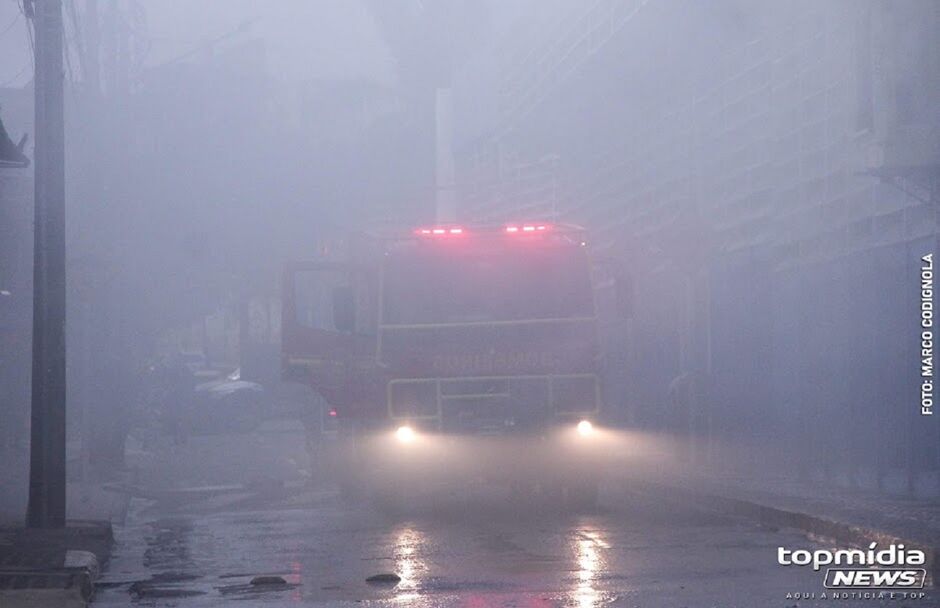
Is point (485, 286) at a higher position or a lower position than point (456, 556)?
higher

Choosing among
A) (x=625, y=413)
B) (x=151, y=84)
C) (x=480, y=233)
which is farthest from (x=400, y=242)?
(x=151, y=84)

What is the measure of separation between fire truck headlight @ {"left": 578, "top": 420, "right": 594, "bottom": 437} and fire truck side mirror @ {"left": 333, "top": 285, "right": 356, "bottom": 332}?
239 cm

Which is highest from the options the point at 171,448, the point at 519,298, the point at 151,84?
the point at 151,84

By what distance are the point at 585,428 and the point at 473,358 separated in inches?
47.7

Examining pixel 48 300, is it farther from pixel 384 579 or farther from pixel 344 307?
pixel 384 579

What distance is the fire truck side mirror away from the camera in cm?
1427

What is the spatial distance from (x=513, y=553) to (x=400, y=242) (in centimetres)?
437

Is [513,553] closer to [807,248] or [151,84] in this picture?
[807,248]

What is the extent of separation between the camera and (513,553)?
427 inches

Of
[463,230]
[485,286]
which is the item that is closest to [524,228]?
[463,230]

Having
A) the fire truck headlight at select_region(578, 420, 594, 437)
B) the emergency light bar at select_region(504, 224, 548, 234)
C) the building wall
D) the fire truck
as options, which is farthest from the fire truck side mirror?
the building wall

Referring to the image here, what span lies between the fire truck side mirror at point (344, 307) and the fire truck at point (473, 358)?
12 mm

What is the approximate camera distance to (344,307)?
14273mm

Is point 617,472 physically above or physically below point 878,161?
below
